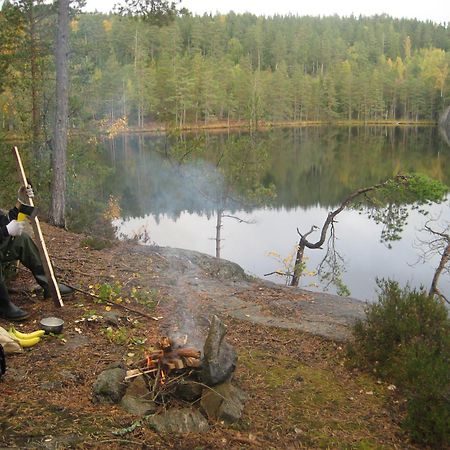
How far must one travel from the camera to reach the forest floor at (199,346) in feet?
12.4

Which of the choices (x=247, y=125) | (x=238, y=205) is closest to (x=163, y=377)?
(x=238, y=205)

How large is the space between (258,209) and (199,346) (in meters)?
21.3

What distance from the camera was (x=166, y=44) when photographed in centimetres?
8256

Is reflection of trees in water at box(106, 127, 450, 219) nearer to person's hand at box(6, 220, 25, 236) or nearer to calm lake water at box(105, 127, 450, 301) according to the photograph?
calm lake water at box(105, 127, 450, 301)

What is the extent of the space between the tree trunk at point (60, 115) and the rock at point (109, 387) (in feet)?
30.8

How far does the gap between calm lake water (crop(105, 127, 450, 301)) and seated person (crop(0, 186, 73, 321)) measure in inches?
407

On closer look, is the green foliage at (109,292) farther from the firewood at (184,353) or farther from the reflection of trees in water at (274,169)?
the reflection of trees in water at (274,169)

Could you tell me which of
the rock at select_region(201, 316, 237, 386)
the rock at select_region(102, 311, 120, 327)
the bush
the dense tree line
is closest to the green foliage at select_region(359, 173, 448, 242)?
the bush

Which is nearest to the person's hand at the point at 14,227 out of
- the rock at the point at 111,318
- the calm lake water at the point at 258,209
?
the rock at the point at 111,318

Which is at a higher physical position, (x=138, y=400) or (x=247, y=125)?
(x=247, y=125)

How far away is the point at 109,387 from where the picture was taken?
414 cm

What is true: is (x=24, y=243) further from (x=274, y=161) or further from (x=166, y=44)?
(x=166, y=44)

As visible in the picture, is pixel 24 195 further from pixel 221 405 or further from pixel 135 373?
pixel 221 405

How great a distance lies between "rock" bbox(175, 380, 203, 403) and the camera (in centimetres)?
421
